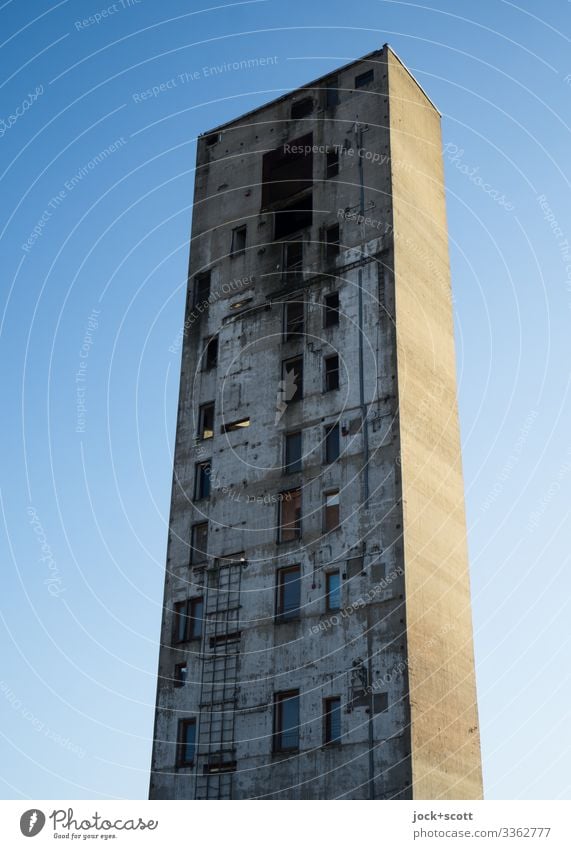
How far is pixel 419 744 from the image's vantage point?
37594 mm

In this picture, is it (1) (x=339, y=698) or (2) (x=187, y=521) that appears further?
(2) (x=187, y=521)

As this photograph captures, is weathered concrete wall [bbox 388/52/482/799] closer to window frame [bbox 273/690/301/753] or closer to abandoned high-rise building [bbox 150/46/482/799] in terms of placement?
abandoned high-rise building [bbox 150/46/482/799]

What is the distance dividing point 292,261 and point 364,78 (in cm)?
1093

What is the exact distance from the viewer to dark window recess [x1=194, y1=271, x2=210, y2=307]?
5406cm

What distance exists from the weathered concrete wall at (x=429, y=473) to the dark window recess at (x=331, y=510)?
3.13 meters

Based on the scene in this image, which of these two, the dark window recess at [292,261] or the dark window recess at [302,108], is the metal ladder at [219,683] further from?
the dark window recess at [302,108]

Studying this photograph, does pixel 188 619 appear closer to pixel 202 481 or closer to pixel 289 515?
pixel 289 515

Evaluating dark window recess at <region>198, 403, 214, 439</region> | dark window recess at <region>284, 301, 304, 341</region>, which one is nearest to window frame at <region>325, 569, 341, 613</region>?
dark window recess at <region>198, 403, 214, 439</region>

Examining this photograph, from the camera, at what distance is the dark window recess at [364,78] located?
5297 cm

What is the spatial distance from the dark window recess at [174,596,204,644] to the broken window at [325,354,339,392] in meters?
11.2

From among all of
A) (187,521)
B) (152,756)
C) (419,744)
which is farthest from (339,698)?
(187,521)

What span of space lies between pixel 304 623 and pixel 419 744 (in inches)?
271
